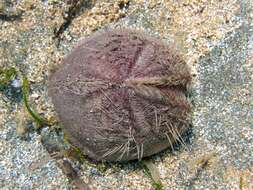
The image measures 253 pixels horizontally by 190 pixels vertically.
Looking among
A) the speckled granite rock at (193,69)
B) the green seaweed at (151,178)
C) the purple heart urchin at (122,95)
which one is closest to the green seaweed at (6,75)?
the speckled granite rock at (193,69)

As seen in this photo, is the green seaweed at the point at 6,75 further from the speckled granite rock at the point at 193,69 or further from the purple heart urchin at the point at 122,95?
the purple heart urchin at the point at 122,95

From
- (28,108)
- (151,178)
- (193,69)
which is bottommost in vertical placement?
(151,178)

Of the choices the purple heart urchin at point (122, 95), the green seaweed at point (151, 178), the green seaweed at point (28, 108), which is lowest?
the green seaweed at point (151, 178)

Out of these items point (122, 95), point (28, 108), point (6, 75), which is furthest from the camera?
point (6, 75)

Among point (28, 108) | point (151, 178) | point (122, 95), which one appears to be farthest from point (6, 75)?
point (151, 178)

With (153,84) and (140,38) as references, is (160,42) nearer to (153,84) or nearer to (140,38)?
(140,38)

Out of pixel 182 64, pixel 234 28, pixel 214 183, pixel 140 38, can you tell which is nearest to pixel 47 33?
pixel 140 38

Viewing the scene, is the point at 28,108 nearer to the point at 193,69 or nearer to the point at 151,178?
the point at 151,178
